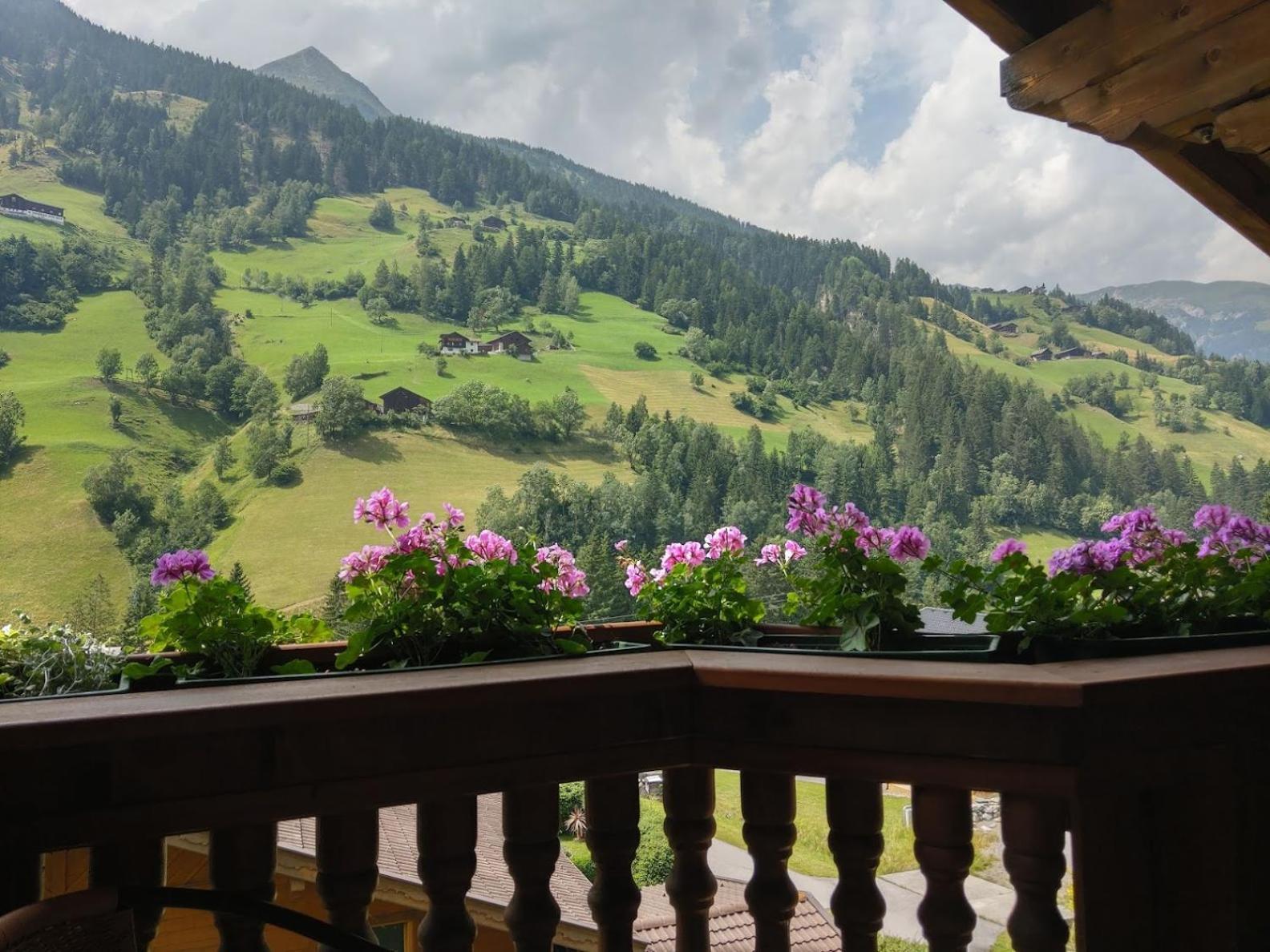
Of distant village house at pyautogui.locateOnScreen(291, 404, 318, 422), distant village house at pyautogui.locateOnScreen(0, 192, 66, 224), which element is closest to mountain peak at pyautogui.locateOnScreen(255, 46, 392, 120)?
distant village house at pyautogui.locateOnScreen(0, 192, 66, 224)

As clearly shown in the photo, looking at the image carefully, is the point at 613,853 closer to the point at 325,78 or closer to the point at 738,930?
the point at 738,930

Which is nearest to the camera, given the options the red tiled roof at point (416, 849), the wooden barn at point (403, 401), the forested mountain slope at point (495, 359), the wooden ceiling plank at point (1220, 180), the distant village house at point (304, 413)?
the red tiled roof at point (416, 849)

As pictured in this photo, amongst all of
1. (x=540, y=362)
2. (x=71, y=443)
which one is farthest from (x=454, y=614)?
(x=540, y=362)

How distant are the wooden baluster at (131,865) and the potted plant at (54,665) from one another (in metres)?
0.21

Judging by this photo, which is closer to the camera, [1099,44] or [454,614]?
[454,614]

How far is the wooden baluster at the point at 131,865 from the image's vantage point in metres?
0.68

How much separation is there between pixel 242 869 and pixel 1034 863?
608mm

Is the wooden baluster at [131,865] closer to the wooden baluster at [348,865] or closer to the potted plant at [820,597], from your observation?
the wooden baluster at [348,865]

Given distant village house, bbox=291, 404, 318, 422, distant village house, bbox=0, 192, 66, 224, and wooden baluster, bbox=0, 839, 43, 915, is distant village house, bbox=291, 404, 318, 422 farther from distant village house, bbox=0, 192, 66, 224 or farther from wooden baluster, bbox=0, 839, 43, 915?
wooden baluster, bbox=0, 839, 43, 915

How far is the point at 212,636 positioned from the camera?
950 millimetres

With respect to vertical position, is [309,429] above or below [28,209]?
below

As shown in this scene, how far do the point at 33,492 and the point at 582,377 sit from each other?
1912 cm

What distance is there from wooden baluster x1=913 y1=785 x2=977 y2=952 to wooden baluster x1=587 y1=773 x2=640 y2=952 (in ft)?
0.78

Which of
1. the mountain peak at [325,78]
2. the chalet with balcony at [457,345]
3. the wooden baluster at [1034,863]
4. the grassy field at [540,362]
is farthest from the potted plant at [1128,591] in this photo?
the mountain peak at [325,78]
